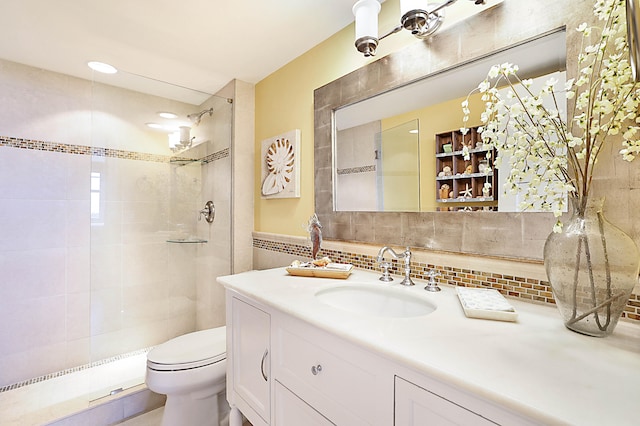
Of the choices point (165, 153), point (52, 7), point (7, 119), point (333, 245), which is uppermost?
point (52, 7)

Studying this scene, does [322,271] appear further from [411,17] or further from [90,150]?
[90,150]

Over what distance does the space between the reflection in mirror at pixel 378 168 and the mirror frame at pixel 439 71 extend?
0.18 feet

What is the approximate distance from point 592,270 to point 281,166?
1.66 m

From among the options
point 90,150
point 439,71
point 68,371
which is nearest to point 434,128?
point 439,71

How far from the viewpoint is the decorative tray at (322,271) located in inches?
51.2

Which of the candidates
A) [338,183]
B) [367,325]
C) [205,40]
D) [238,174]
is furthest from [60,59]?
[367,325]

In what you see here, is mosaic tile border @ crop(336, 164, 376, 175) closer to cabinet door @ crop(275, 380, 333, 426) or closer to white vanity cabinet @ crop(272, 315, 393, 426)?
white vanity cabinet @ crop(272, 315, 393, 426)

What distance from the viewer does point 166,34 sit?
169 centimetres

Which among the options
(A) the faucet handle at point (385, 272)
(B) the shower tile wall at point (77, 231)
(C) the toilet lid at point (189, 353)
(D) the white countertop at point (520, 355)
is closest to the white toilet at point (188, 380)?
(C) the toilet lid at point (189, 353)

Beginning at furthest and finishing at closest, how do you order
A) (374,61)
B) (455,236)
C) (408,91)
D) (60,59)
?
(60,59), (374,61), (408,91), (455,236)

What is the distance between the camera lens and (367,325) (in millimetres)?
759

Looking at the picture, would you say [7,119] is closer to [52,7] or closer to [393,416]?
[52,7]

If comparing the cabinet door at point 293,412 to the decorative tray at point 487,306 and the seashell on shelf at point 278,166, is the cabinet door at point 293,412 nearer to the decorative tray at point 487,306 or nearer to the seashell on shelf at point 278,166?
the decorative tray at point 487,306

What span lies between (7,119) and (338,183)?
2.27m
